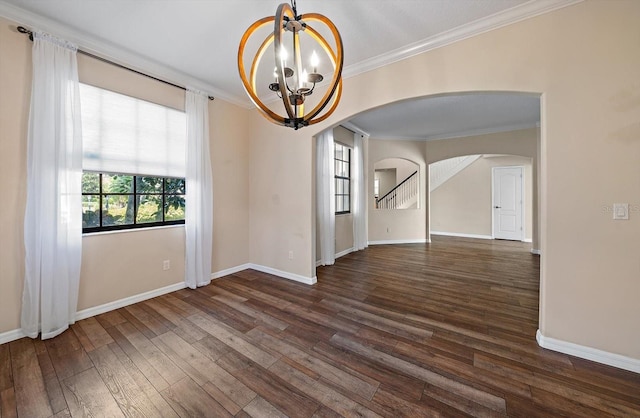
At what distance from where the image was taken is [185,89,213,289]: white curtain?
3.30 m

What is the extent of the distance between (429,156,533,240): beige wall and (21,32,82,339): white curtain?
358 inches

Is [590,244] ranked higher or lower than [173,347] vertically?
higher

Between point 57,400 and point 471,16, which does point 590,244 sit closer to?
point 471,16

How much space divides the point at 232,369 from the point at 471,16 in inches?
144

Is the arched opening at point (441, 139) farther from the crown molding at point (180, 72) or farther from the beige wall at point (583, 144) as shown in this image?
the beige wall at point (583, 144)

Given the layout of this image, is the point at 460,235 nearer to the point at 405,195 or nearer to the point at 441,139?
the point at 405,195

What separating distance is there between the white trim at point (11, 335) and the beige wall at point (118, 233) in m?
0.04

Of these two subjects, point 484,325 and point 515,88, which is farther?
point 484,325

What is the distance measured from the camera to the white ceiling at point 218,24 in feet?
6.62

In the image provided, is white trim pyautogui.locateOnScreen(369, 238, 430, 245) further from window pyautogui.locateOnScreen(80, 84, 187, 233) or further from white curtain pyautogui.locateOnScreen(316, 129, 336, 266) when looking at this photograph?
window pyautogui.locateOnScreen(80, 84, 187, 233)

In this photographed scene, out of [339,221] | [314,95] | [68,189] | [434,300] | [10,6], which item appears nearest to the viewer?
[10,6]

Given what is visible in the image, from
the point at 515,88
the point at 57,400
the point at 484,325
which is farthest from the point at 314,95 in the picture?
the point at 57,400

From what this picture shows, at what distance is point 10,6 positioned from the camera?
2.05 metres

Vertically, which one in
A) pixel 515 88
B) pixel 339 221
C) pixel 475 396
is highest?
pixel 515 88
